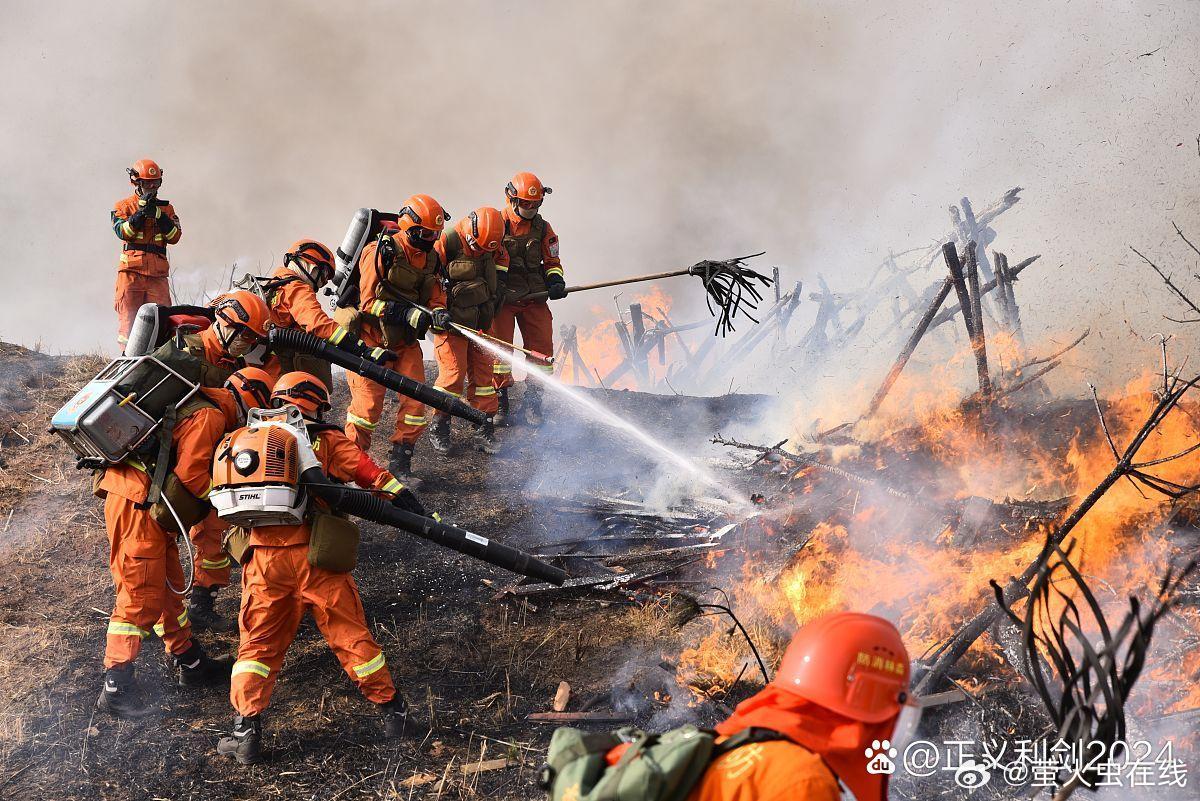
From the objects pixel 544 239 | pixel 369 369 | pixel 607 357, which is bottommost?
pixel 369 369

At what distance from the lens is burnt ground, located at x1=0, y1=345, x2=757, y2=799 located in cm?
449

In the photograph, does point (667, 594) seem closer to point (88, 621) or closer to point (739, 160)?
point (88, 621)

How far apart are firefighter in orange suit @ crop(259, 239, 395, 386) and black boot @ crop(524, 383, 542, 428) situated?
9.68ft

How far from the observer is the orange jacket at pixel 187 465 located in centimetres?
507

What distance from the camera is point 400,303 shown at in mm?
7984

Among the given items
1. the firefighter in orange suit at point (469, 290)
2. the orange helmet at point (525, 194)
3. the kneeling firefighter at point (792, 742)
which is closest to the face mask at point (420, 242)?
the firefighter in orange suit at point (469, 290)

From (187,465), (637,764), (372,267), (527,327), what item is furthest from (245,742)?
(527,327)

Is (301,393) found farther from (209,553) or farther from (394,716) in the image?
(394,716)

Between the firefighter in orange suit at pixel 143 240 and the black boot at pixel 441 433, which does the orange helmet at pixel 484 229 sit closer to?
the black boot at pixel 441 433

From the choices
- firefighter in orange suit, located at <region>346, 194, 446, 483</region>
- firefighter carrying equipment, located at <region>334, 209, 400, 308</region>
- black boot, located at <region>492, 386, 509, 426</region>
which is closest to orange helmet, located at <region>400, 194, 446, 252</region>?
firefighter in orange suit, located at <region>346, 194, 446, 483</region>

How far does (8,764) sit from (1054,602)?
5656 mm

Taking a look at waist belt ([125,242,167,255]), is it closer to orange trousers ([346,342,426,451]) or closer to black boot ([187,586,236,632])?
orange trousers ([346,342,426,451])

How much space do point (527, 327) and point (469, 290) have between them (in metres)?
1.22

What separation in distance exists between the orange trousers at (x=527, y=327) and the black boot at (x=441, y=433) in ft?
2.24
